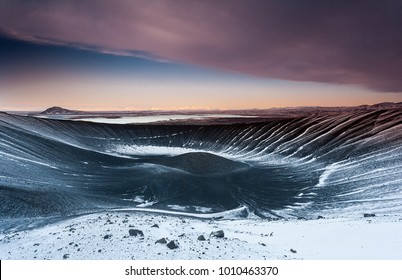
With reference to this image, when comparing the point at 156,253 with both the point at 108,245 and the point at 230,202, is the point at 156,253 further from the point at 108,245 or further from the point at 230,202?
the point at 230,202

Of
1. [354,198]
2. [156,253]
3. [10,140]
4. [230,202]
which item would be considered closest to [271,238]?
[156,253]

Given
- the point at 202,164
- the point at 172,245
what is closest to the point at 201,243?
the point at 172,245

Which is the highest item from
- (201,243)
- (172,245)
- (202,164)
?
(172,245)

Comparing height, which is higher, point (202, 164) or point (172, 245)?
point (172, 245)

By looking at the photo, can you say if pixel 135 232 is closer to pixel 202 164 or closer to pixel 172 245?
pixel 172 245

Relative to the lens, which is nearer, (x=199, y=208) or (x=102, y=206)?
(x=102, y=206)

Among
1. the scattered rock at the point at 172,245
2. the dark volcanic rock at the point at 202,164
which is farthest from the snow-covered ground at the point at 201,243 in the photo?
the dark volcanic rock at the point at 202,164

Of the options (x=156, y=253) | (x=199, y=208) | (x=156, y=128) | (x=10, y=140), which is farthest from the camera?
(x=156, y=128)
